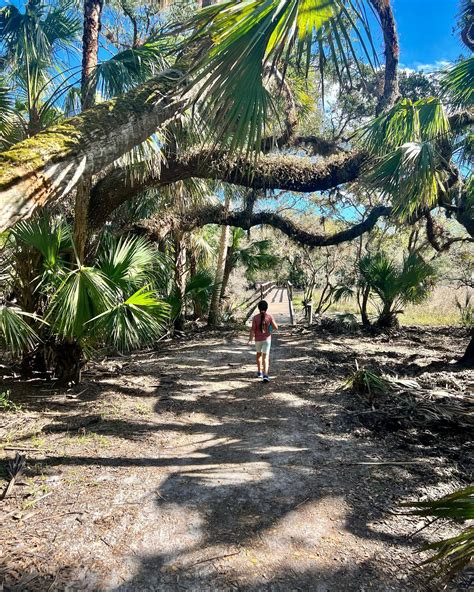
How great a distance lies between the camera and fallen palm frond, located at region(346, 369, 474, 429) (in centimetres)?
399

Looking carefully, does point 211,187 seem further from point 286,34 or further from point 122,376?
point 286,34

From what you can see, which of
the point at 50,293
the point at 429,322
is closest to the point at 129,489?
the point at 50,293

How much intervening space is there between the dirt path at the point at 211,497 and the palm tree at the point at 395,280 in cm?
676

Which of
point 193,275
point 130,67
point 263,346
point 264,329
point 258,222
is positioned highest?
point 130,67

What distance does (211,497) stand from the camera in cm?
278

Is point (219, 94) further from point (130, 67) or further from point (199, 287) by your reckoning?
point (199, 287)

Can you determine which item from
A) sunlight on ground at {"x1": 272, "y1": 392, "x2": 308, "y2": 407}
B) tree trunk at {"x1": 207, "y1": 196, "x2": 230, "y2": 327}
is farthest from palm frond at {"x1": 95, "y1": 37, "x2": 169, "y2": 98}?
tree trunk at {"x1": 207, "y1": 196, "x2": 230, "y2": 327}

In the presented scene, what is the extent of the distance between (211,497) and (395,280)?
9.67 metres

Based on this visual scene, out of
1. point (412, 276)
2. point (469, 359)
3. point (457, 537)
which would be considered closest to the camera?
point (457, 537)

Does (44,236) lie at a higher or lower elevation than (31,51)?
lower

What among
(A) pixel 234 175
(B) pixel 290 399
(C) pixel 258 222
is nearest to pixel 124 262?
(A) pixel 234 175

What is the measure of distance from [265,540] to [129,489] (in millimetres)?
1145

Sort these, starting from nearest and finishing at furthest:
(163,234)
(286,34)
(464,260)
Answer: (286,34) → (163,234) → (464,260)

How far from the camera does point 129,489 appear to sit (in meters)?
2.83
